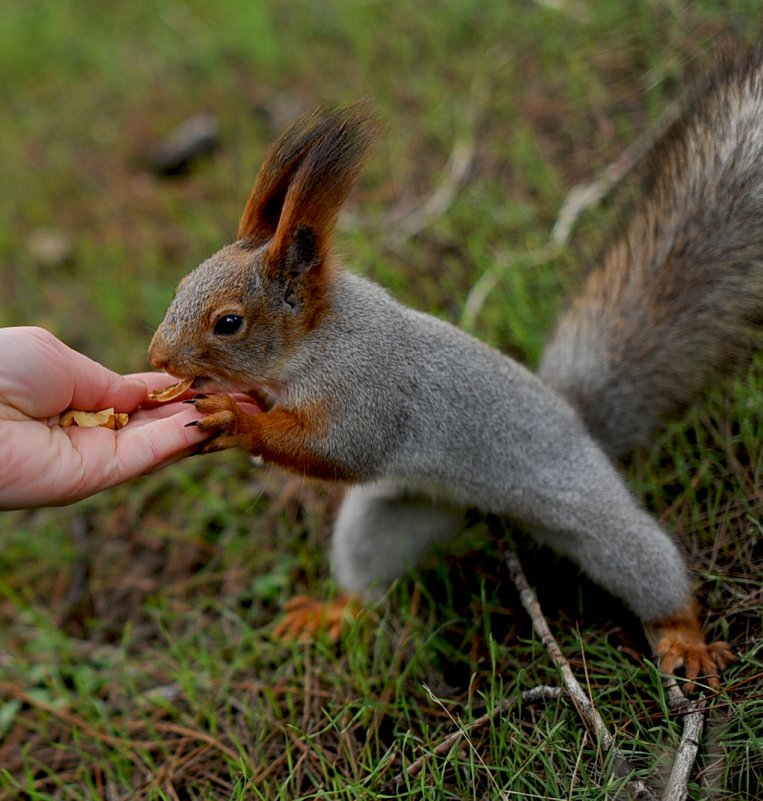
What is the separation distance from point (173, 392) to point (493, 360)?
808 millimetres

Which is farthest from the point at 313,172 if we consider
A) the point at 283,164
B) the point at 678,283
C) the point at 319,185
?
the point at 678,283

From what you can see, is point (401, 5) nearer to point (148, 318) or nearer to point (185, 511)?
point (148, 318)

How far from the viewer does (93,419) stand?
206 cm

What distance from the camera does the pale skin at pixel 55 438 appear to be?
182 centimetres

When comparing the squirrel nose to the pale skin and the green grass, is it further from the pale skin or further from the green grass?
the green grass

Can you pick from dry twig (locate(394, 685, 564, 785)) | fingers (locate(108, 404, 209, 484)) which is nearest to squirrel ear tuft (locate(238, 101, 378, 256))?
fingers (locate(108, 404, 209, 484))

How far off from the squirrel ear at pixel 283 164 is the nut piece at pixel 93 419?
22.0 inches

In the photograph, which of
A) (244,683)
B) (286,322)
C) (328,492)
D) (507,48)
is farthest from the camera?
(507,48)

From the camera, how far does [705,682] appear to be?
6.19 ft

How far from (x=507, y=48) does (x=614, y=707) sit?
319 cm

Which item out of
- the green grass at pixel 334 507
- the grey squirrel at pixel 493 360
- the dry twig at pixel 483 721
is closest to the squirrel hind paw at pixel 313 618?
the green grass at pixel 334 507

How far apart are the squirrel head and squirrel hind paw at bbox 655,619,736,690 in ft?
3.68

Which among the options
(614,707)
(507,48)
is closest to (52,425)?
(614,707)

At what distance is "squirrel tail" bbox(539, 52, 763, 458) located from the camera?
1.99 m
